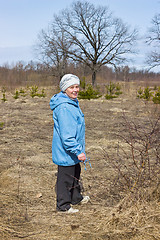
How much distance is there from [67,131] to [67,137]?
6cm

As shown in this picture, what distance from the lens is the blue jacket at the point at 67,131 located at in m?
2.44

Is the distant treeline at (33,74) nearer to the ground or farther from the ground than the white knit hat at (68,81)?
farther from the ground

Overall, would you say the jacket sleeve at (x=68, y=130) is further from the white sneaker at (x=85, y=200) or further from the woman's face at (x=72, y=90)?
the white sneaker at (x=85, y=200)

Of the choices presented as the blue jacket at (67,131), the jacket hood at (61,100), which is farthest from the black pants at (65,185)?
the jacket hood at (61,100)

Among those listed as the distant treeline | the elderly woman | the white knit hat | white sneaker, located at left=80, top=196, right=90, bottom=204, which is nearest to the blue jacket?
the elderly woman

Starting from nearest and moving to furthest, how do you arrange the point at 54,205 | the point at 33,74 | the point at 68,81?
the point at 68,81 → the point at 54,205 → the point at 33,74

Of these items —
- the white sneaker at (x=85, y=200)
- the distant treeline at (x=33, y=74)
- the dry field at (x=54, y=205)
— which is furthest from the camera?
the distant treeline at (x=33, y=74)

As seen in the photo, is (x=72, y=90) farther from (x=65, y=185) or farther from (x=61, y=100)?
(x=65, y=185)

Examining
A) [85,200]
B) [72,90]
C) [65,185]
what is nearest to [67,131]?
[72,90]

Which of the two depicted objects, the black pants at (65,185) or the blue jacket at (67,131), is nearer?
the blue jacket at (67,131)

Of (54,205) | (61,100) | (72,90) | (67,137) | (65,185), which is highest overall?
(72,90)

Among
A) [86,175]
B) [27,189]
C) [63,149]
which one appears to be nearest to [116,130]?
[86,175]

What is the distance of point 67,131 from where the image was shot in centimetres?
244

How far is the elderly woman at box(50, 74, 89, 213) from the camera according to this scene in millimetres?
2441
